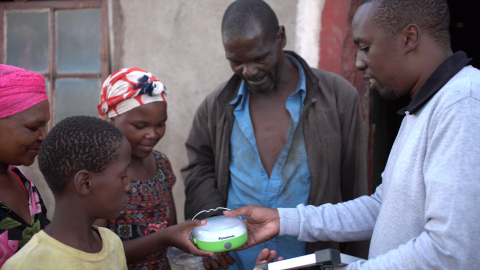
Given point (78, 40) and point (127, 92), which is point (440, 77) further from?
point (78, 40)

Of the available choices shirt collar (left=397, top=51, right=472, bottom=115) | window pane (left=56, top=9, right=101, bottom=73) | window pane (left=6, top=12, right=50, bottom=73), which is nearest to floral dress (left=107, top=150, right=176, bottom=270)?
shirt collar (left=397, top=51, right=472, bottom=115)

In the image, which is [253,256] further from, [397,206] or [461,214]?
[461,214]

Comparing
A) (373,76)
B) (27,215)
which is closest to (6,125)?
(27,215)

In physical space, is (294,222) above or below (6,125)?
below

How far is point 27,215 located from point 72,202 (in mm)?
329

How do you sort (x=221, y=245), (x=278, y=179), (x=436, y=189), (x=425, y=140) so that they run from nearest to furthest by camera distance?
1. (x=436, y=189)
2. (x=425, y=140)
3. (x=221, y=245)
4. (x=278, y=179)

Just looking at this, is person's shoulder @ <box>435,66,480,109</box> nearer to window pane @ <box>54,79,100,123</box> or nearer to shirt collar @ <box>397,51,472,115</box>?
shirt collar @ <box>397,51,472,115</box>

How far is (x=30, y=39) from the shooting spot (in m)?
3.78

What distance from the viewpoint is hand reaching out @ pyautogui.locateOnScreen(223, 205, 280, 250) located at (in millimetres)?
1997

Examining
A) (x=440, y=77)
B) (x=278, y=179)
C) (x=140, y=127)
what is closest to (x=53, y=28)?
(x=140, y=127)

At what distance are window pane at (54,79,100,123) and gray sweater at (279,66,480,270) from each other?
9.79ft

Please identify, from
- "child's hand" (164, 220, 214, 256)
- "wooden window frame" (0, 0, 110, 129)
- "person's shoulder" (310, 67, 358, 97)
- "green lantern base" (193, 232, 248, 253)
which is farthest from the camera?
"wooden window frame" (0, 0, 110, 129)

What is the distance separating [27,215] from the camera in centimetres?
171

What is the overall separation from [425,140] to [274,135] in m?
1.32
